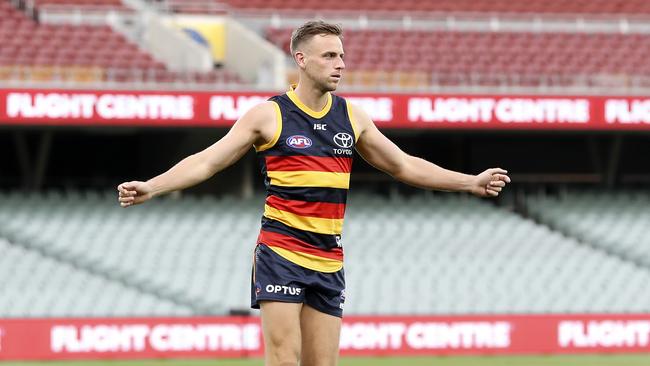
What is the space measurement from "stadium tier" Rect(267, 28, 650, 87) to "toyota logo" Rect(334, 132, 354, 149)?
578 inches

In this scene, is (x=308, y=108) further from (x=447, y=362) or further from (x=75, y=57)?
(x=75, y=57)

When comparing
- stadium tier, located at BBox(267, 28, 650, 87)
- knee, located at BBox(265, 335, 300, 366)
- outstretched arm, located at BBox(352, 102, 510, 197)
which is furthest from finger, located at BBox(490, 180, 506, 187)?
stadium tier, located at BBox(267, 28, 650, 87)

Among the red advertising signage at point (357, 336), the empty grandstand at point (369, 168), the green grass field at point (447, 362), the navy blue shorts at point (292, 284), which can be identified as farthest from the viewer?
the empty grandstand at point (369, 168)

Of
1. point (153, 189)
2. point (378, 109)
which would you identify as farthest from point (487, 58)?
point (153, 189)

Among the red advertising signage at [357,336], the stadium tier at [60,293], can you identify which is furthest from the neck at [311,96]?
the stadium tier at [60,293]

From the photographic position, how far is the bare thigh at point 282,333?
6285mm

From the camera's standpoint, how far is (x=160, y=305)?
18.2m

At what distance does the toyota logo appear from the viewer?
6452 mm

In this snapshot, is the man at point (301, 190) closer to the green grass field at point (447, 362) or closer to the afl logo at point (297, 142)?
the afl logo at point (297, 142)

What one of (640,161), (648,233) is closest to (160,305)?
(648,233)

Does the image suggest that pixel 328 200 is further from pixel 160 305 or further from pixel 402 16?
pixel 402 16

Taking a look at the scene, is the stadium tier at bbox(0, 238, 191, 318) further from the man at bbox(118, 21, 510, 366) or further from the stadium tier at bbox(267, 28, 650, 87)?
the man at bbox(118, 21, 510, 366)

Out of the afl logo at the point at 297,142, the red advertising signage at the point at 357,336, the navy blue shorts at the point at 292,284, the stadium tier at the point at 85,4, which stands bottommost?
the red advertising signage at the point at 357,336

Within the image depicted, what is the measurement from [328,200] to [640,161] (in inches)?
765
